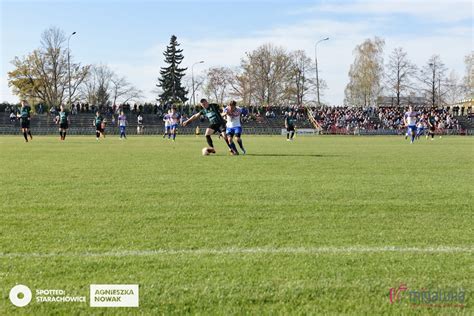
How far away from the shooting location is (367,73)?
94.1m

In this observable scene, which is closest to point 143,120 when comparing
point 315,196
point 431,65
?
point 431,65

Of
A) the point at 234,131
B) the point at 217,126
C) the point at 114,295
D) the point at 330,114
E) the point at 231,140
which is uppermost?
the point at 330,114

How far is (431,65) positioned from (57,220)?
89.4m

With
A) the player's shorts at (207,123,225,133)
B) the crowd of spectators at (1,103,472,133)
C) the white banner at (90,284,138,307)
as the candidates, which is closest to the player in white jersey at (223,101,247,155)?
the player's shorts at (207,123,225,133)

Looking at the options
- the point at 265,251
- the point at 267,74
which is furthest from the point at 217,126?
the point at 267,74

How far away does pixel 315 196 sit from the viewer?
8812 mm

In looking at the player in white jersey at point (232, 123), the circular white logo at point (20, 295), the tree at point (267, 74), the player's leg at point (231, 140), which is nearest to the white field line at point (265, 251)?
the circular white logo at point (20, 295)

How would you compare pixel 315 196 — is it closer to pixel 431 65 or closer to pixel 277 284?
pixel 277 284

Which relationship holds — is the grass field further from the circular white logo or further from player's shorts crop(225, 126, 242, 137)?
player's shorts crop(225, 126, 242, 137)

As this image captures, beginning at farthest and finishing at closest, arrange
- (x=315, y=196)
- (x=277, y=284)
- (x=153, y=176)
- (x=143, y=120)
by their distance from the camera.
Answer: (x=143, y=120)
(x=153, y=176)
(x=315, y=196)
(x=277, y=284)

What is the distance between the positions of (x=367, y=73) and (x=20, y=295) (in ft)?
311

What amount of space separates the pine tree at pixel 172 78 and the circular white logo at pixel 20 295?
98318mm

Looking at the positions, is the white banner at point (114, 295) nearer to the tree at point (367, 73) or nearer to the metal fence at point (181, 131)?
the metal fence at point (181, 131)

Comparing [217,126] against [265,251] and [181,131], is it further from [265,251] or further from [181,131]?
[181,131]
